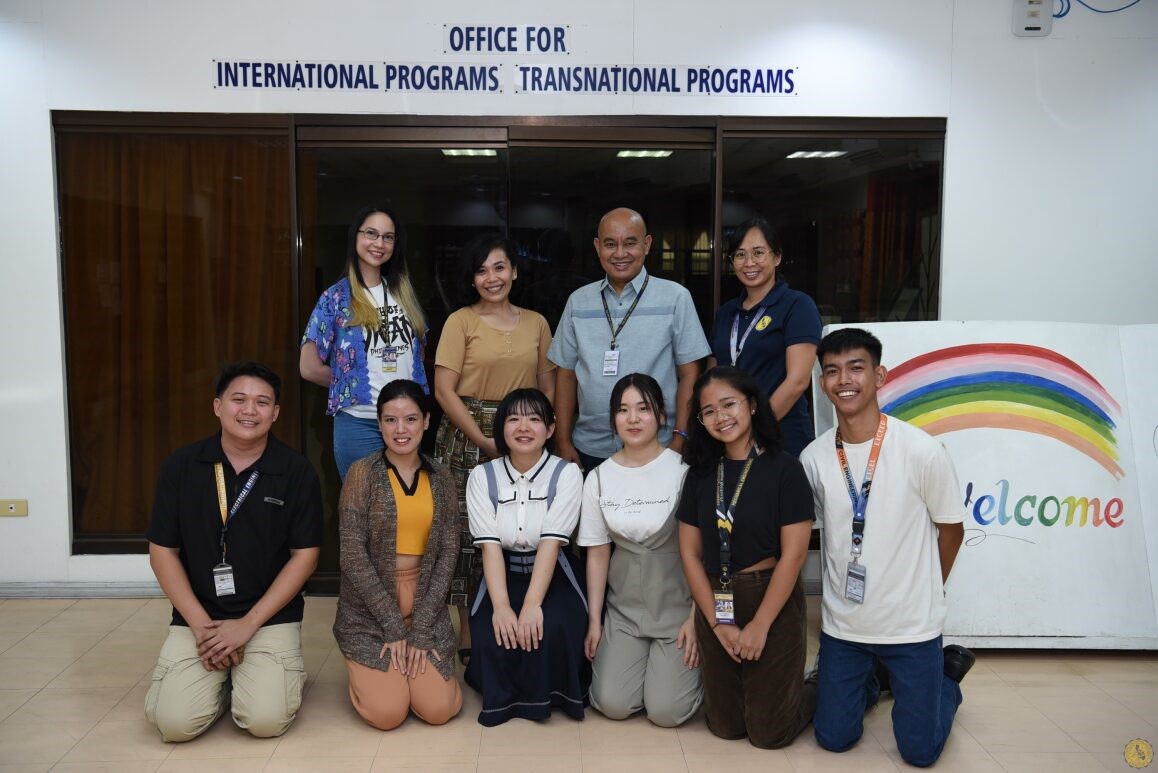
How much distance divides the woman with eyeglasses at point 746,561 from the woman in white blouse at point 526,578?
448mm

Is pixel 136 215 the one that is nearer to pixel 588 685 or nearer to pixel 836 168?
pixel 588 685

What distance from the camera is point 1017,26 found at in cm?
431

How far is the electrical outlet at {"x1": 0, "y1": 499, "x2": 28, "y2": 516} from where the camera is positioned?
4.37 metres

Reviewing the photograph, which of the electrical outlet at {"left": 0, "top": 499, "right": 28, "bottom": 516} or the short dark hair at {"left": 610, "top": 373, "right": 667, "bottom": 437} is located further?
the electrical outlet at {"left": 0, "top": 499, "right": 28, "bottom": 516}

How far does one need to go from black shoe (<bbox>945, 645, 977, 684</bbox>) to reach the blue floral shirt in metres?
2.21

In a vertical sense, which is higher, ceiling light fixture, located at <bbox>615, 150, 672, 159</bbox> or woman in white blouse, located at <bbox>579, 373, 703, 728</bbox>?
ceiling light fixture, located at <bbox>615, 150, 672, 159</bbox>

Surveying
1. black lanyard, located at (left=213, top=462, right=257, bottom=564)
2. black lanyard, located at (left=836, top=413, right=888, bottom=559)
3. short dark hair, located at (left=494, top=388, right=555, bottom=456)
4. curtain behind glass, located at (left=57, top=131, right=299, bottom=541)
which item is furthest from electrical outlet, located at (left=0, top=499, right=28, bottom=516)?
black lanyard, located at (left=836, top=413, right=888, bottom=559)

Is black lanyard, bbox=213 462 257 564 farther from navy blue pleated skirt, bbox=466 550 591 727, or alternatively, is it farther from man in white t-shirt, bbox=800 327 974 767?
man in white t-shirt, bbox=800 327 974 767

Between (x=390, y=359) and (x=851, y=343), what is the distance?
5.77 ft

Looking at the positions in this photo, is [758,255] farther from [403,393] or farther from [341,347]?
[341,347]

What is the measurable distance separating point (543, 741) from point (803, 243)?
262 cm

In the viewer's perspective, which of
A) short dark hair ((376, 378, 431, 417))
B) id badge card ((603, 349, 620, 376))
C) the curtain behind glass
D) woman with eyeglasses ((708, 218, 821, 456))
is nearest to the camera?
short dark hair ((376, 378, 431, 417))

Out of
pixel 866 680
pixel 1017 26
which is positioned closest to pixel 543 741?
pixel 866 680

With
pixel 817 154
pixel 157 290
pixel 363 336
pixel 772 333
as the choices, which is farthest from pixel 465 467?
pixel 817 154
